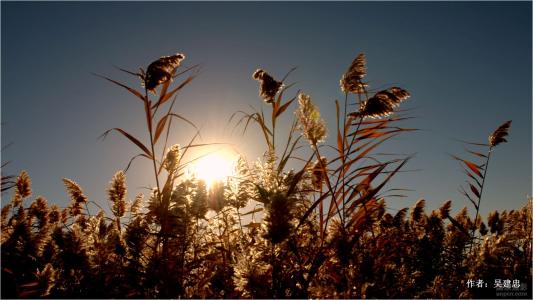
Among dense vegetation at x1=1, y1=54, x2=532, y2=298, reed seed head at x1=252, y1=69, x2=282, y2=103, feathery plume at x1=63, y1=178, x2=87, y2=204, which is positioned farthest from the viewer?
feathery plume at x1=63, y1=178, x2=87, y2=204

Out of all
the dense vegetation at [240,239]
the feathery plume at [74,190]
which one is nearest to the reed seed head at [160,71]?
the dense vegetation at [240,239]

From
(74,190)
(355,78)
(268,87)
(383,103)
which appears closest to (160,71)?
(268,87)

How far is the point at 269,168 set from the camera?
238 cm

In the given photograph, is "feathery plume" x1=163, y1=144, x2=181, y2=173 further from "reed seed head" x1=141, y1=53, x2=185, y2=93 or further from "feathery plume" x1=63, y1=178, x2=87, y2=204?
"feathery plume" x1=63, y1=178, x2=87, y2=204

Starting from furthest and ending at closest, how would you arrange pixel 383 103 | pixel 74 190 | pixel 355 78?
pixel 74 190 → pixel 355 78 → pixel 383 103

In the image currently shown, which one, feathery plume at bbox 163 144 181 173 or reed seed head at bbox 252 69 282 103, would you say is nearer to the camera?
feathery plume at bbox 163 144 181 173

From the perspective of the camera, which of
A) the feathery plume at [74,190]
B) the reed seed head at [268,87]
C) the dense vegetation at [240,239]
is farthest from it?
the feathery plume at [74,190]

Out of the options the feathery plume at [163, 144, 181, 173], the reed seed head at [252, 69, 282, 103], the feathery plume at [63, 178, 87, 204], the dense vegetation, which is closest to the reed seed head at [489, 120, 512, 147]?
the dense vegetation

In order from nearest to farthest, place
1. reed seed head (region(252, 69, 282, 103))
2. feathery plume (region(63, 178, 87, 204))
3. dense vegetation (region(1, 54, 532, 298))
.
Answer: dense vegetation (region(1, 54, 532, 298))
reed seed head (region(252, 69, 282, 103))
feathery plume (region(63, 178, 87, 204))

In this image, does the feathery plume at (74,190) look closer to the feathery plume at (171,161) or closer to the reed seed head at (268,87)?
the feathery plume at (171,161)

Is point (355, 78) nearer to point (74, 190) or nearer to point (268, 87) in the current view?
point (268, 87)

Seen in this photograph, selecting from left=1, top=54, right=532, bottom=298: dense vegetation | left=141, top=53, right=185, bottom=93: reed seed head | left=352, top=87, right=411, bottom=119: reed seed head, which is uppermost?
left=141, top=53, right=185, bottom=93: reed seed head

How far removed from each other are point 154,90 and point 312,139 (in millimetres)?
1379

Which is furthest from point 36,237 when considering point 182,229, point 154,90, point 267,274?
point 267,274
